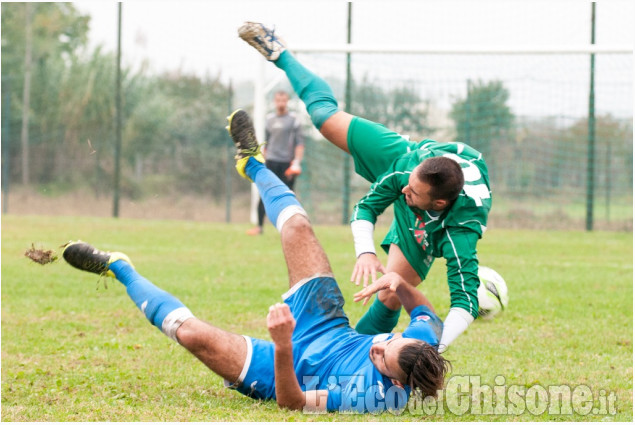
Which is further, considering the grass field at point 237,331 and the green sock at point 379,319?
the green sock at point 379,319

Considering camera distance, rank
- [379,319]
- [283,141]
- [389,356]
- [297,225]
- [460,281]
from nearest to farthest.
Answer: [389,356] → [460,281] → [297,225] → [379,319] → [283,141]

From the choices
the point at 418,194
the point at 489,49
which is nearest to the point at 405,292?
the point at 418,194

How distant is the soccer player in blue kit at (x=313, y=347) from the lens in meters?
4.21

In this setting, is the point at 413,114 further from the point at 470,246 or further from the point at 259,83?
the point at 470,246

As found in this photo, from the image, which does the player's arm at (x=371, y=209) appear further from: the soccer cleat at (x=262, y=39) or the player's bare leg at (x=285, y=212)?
the soccer cleat at (x=262, y=39)

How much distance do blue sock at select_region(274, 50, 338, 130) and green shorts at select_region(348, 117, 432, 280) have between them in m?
0.28

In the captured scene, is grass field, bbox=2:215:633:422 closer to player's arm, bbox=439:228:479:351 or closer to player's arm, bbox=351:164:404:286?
player's arm, bbox=439:228:479:351

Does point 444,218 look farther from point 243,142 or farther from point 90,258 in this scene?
point 90,258

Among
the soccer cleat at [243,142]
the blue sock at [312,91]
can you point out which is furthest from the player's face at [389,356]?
the blue sock at [312,91]

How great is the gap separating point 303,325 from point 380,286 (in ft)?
1.73

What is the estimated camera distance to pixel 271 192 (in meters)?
5.43

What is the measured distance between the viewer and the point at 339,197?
59.4 ft

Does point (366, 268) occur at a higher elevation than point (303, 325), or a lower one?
higher

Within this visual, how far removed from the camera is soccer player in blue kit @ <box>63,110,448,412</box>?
421 centimetres
